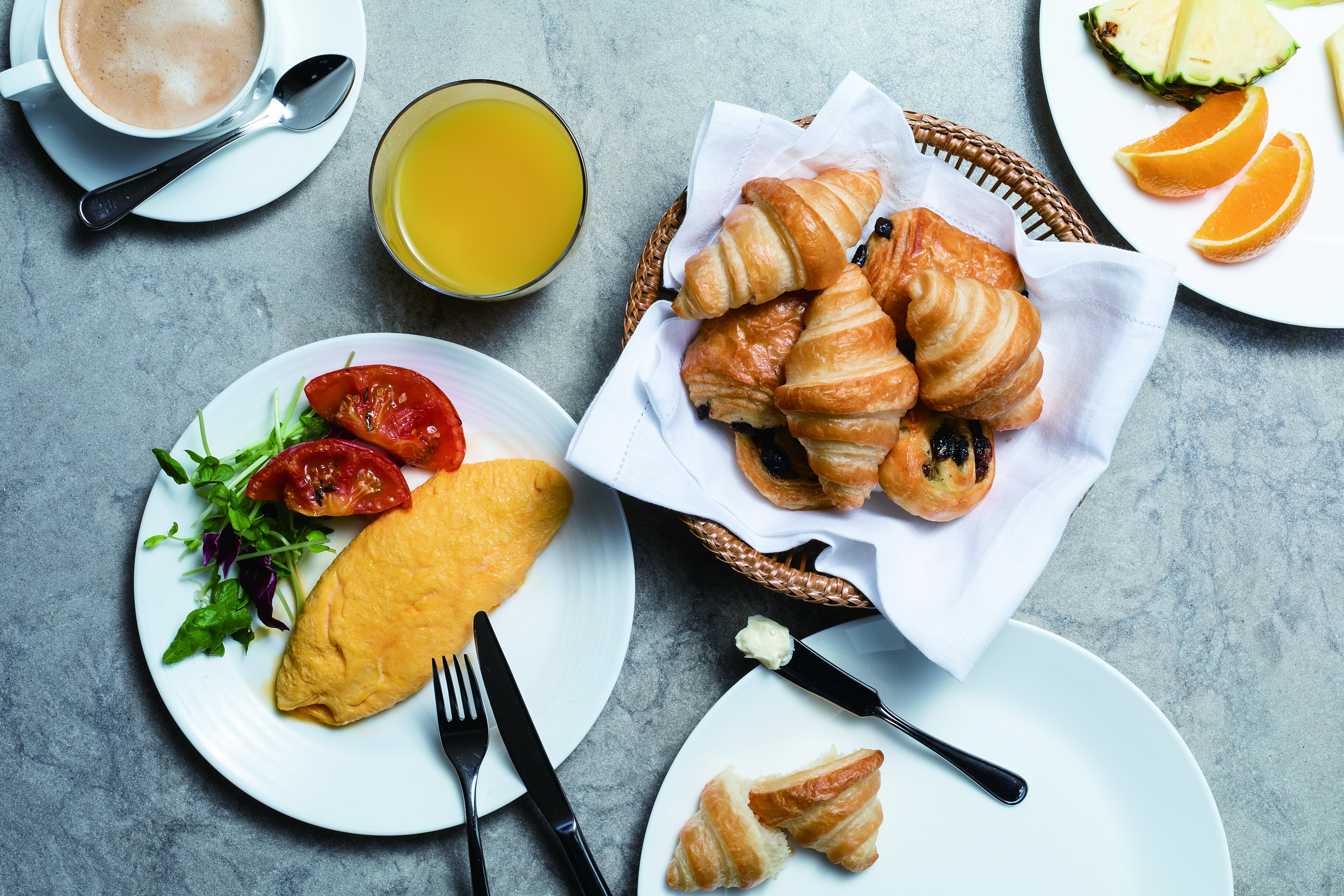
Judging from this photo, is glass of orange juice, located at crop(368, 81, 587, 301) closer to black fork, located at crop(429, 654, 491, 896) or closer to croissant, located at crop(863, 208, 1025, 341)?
croissant, located at crop(863, 208, 1025, 341)

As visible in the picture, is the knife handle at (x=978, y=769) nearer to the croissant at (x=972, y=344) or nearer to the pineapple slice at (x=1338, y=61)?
the croissant at (x=972, y=344)

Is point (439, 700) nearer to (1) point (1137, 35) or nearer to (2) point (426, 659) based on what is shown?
(2) point (426, 659)

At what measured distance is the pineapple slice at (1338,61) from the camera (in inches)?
70.9

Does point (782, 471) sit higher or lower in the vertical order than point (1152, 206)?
lower

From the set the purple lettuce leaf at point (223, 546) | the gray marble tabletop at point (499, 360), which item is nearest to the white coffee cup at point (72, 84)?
the gray marble tabletop at point (499, 360)

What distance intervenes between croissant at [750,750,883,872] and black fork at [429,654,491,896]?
22.8 inches

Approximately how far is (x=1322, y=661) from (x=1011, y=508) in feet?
3.46

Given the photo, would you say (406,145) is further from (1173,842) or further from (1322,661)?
(1322,661)

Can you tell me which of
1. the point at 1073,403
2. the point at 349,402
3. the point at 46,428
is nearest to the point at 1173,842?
the point at 1073,403

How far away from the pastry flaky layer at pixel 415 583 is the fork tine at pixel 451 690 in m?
0.06

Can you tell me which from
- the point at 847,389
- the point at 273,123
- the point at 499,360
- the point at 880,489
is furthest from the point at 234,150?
the point at 880,489

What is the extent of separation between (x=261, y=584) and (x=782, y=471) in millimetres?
1132

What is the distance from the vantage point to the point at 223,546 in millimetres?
1729

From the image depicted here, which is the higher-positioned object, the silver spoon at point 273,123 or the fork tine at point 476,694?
the silver spoon at point 273,123
